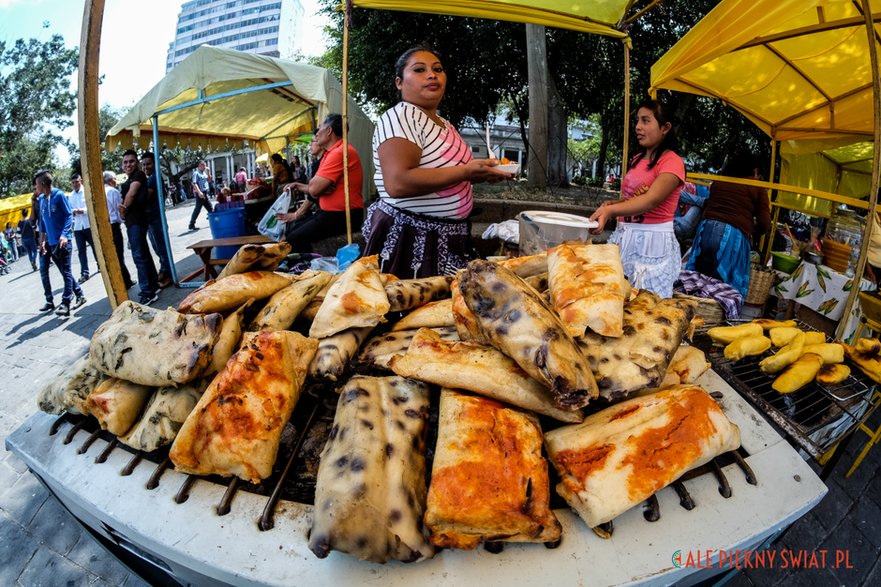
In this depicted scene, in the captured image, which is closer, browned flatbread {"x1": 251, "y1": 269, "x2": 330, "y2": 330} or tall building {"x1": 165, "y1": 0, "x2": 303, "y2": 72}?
browned flatbread {"x1": 251, "y1": 269, "x2": 330, "y2": 330}

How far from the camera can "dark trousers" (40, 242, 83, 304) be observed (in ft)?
20.9

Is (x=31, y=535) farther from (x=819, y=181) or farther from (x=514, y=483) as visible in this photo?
(x=819, y=181)

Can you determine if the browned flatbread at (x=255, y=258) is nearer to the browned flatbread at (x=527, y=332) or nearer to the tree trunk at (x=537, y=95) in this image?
the browned flatbread at (x=527, y=332)

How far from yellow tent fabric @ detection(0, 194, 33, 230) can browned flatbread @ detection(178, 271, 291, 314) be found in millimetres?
17474

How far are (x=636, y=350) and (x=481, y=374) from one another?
45 centimetres

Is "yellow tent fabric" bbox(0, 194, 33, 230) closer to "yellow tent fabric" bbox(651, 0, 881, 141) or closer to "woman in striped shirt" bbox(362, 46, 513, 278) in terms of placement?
"woman in striped shirt" bbox(362, 46, 513, 278)

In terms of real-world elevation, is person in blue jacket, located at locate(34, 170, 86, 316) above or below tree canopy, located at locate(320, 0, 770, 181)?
below

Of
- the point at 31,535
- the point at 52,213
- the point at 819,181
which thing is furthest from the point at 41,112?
the point at 819,181

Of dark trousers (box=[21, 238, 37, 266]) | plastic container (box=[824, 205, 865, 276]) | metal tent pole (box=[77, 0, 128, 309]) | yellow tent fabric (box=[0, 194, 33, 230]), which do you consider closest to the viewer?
A: metal tent pole (box=[77, 0, 128, 309])

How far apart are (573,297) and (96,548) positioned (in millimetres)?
2985

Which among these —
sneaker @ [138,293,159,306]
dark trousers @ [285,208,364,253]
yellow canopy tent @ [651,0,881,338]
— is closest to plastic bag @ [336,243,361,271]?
dark trousers @ [285,208,364,253]

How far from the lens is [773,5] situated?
2533mm

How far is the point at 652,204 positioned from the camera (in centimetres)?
280

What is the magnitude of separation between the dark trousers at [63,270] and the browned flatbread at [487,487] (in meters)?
7.48
